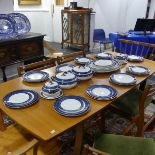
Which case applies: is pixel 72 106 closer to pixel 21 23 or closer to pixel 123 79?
pixel 123 79

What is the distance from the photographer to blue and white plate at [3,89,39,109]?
1.13m

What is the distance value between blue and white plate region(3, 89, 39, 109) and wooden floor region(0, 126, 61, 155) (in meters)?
0.25

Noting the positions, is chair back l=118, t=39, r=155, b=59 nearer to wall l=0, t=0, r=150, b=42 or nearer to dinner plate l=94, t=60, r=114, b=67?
dinner plate l=94, t=60, r=114, b=67

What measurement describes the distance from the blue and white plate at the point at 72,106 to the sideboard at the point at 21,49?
143 cm

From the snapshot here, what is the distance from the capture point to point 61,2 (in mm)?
5633

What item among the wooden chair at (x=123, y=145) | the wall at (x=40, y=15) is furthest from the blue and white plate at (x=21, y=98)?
the wall at (x=40, y=15)

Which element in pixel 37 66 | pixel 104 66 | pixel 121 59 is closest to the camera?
pixel 104 66

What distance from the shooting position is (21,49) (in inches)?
98.1

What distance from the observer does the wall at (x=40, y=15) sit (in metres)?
5.75

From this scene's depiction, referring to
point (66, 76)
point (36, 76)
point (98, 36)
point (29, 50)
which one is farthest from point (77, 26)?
point (66, 76)

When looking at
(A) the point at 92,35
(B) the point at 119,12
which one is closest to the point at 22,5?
(A) the point at 92,35

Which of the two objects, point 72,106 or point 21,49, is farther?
point 21,49

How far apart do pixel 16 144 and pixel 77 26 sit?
164 inches

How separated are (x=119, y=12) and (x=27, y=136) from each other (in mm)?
5688
